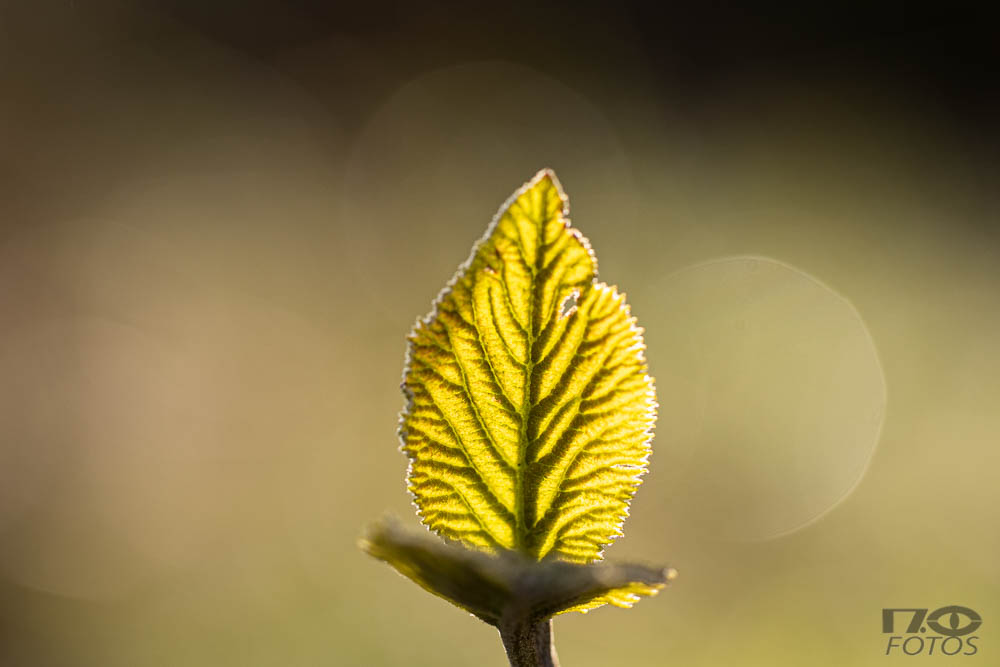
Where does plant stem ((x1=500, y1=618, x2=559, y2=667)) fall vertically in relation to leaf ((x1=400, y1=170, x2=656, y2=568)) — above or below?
below

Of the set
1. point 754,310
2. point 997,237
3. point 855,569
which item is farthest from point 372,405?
point 997,237

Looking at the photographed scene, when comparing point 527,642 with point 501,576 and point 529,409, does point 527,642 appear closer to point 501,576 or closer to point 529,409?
point 501,576

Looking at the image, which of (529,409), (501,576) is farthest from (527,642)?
(529,409)

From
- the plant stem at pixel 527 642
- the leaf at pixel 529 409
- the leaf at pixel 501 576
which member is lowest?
the plant stem at pixel 527 642

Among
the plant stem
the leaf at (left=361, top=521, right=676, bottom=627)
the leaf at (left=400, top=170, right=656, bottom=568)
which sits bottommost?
the plant stem
